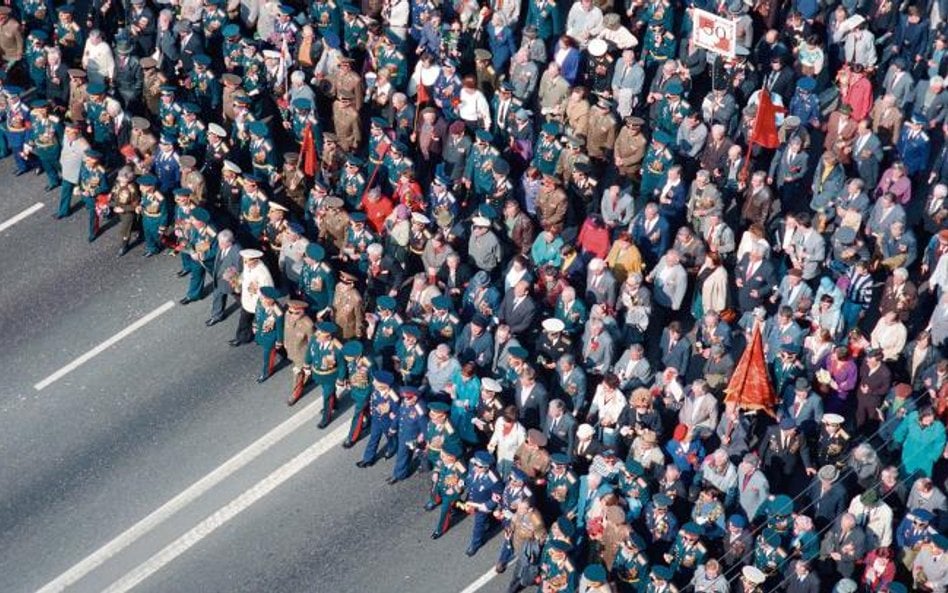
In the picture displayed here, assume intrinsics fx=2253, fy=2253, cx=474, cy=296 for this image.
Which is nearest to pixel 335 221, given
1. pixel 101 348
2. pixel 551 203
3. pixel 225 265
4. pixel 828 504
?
pixel 225 265

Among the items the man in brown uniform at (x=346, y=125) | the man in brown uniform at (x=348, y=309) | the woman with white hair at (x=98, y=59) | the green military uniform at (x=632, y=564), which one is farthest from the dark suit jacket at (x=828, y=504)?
→ the woman with white hair at (x=98, y=59)

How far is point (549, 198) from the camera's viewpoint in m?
36.1

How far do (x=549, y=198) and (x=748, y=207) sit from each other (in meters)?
3.18

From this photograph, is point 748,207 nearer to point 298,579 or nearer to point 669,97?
point 669,97

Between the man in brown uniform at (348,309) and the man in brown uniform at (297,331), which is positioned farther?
the man in brown uniform at (348,309)

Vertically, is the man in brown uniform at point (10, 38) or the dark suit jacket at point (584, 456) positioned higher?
the man in brown uniform at point (10, 38)

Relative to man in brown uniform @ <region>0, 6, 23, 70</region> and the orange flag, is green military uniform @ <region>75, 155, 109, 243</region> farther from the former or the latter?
the orange flag

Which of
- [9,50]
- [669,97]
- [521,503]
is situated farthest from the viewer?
[9,50]

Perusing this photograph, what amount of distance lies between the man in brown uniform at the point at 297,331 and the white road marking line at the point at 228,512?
50.1 inches

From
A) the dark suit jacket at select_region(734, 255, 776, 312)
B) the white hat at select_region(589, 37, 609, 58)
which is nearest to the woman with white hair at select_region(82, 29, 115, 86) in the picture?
the white hat at select_region(589, 37, 609, 58)

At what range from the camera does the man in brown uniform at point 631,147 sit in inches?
1457

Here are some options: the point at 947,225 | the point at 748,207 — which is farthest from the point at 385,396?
the point at 947,225

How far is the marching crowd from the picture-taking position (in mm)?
32125

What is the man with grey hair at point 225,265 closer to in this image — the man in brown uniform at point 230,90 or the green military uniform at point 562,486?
the man in brown uniform at point 230,90
